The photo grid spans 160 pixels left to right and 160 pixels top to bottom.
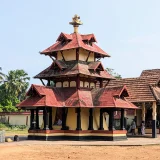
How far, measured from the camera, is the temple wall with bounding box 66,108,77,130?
25.1 meters

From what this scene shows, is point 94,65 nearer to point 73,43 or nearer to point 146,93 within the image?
point 73,43

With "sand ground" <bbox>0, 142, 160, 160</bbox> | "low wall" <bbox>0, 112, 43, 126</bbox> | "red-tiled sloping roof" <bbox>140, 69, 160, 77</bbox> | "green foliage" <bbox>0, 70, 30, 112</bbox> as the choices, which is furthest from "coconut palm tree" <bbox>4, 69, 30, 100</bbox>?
"sand ground" <bbox>0, 142, 160, 160</bbox>

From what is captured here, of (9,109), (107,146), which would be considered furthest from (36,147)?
(9,109)

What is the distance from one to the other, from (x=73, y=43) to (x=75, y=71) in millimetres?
2681

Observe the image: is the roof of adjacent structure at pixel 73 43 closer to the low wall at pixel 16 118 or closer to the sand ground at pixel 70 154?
the sand ground at pixel 70 154

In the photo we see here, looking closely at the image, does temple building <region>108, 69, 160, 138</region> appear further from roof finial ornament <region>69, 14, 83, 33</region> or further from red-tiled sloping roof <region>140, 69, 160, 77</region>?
roof finial ornament <region>69, 14, 83, 33</region>

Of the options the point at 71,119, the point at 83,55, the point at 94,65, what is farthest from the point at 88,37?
the point at 71,119

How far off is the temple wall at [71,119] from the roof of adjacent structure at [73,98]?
1050 mm

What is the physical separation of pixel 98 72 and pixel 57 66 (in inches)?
129

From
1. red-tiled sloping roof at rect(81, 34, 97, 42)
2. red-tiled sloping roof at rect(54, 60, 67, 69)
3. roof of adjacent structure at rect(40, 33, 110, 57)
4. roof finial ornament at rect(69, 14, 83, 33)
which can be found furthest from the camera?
roof finial ornament at rect(69, 14, 83, 33)

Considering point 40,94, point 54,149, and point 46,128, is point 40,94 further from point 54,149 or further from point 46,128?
point 54,149

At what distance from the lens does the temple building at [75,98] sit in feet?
79.4

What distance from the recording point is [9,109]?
50.5 metres

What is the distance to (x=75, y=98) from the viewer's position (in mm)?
24781
